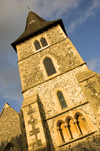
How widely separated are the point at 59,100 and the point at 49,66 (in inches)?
117

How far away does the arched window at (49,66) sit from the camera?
9.41m

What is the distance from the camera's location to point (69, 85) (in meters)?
8.11

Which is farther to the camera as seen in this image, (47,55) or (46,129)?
(47,55)

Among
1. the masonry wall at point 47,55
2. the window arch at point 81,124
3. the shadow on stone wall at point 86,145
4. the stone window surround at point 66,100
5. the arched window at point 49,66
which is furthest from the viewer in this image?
the arched window at point 49,66

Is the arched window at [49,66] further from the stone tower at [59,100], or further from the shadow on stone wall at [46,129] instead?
the shadow on stone wall at [46,129]

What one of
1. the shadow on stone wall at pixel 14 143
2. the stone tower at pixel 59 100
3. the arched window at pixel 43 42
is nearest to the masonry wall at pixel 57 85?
the stone tower at pixel 59 100

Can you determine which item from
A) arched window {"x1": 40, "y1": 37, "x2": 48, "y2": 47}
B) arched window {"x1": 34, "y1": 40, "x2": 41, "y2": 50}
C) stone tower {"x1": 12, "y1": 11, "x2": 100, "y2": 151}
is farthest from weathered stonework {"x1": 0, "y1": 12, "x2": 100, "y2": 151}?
arched window {"x1": 40, "y1": 37, "x2": 48, "y2": 47}

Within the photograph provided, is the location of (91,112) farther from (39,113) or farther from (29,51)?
Answer: (29,51)

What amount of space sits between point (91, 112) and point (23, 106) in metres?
3.96

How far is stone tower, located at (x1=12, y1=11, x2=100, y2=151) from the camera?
638 centimetres

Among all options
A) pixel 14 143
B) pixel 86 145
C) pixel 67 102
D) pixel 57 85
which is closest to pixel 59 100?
pixel 67 102

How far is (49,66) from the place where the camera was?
32.0 ft

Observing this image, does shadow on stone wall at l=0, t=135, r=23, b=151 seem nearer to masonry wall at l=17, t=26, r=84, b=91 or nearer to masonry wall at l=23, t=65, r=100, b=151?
masonry wall at l=23, t=65, r=100, b=151

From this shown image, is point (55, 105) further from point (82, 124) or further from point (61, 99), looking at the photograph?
point (82, 124)
